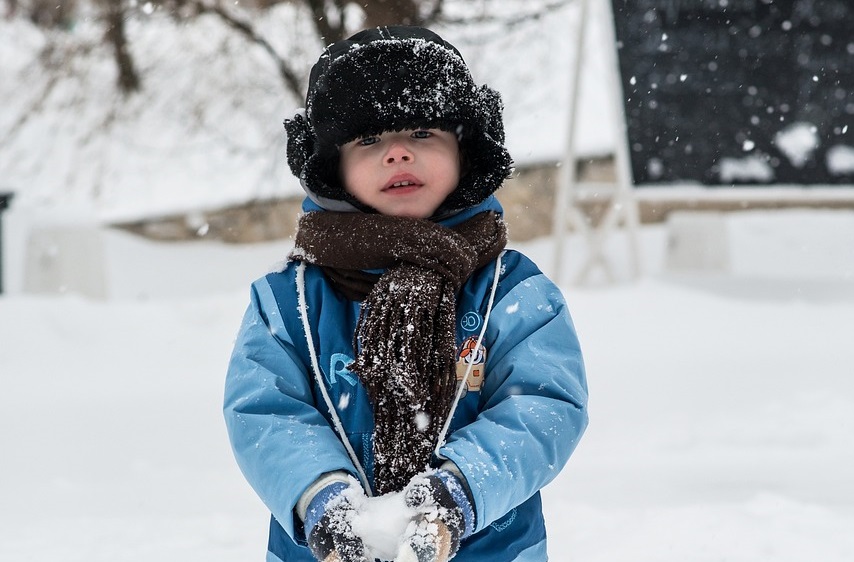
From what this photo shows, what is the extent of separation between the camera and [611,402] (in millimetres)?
4836

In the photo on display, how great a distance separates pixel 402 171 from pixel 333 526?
64 centimetres

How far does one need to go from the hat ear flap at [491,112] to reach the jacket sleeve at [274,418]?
49 centimetres

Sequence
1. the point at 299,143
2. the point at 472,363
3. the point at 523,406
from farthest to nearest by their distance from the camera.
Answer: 1. the point at 299,143
2. the point at 472,363
3. the point at 523,406

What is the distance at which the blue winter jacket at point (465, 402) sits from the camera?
167 centimetres

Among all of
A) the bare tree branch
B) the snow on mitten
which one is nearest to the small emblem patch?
the snow on mitten

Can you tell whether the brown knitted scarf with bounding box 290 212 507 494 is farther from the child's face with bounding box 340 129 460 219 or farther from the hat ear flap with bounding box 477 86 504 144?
the hat ear flap with bounding box 477 86 504 144

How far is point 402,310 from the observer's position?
1.78 metres

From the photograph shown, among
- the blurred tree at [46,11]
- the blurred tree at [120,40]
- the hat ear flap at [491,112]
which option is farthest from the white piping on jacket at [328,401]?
the blurred tree at [46,11]

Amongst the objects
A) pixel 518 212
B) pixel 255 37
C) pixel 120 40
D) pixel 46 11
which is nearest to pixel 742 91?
Result: pixel 255 37

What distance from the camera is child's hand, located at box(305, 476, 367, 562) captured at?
5.11 ft

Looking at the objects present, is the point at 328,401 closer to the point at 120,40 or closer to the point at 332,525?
the point at 332,525

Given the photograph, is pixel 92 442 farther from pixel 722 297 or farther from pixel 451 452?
pixel 722 297

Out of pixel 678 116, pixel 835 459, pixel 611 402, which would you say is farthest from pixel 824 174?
pixel 835 459

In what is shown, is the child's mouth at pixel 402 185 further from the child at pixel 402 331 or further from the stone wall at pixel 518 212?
the stone wall at pixel 518 212
